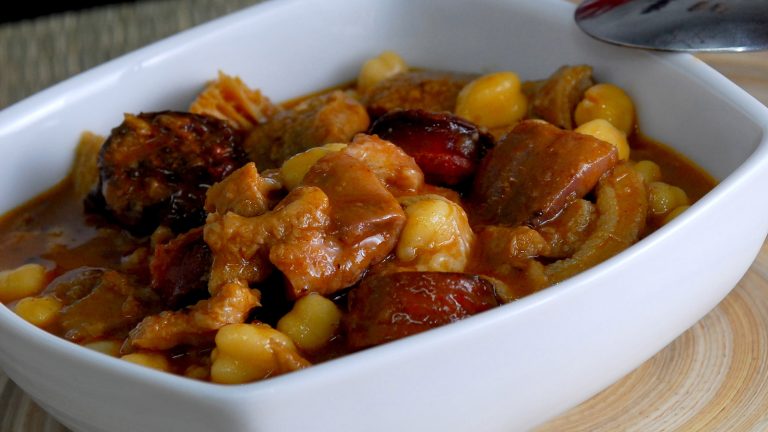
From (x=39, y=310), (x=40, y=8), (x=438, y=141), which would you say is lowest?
(x=40, y=8)

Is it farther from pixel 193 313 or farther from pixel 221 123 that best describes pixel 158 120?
pixel 193 313

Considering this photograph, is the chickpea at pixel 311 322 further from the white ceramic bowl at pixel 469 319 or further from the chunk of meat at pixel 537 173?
the chunk of meat at pixel 537 173

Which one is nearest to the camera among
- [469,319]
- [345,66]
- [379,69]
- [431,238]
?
[469,319]

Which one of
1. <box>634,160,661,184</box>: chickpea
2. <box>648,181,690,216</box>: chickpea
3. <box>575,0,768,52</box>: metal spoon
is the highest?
<box>575,0,768,52</box>: metal spoon

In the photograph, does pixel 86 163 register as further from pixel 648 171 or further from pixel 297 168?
pixel 648 171

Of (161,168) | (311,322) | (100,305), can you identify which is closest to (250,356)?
(311,322)

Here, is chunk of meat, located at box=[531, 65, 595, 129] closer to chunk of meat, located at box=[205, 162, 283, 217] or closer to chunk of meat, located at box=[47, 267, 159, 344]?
chunk of meat, located at box=[205, 162, 283, 217]

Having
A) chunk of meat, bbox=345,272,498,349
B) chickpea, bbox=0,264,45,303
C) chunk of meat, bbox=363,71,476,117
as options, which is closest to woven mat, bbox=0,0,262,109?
chunk of meat, bbox=363,71,476,117
